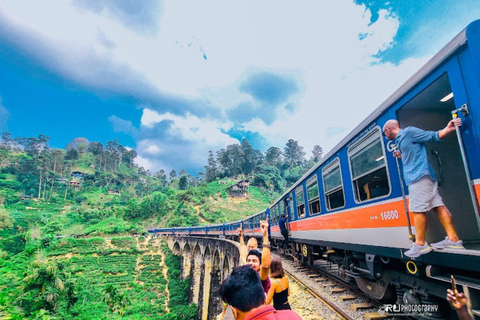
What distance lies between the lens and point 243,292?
57.7 inches

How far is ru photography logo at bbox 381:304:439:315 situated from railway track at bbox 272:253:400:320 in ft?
0.43

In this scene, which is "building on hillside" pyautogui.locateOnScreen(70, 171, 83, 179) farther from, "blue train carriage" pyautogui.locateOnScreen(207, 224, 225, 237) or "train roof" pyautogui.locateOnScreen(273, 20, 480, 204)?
"train roof" pyautogui.locateOnScreen(273, 20, 480, 204)

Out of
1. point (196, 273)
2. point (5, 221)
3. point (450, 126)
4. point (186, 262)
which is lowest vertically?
point (196, 273)

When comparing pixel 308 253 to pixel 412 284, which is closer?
pixel 412 284

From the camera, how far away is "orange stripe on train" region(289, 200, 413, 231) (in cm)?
315

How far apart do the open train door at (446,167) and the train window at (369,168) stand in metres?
0.52

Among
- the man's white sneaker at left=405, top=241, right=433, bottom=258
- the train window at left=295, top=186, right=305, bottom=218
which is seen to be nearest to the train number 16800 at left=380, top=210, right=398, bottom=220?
the man's white sneaker at left=405, top=241, right=433, bottom=258

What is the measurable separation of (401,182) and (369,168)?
33.5 inches

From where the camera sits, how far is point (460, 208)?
2979 millimetres

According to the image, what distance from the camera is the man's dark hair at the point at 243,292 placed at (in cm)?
145

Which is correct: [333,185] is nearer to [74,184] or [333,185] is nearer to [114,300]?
[114,300]

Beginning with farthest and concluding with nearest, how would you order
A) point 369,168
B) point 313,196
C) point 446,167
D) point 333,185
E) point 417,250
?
point 313,196, point 333,185, point 369,168, point 446,167, point 417,250

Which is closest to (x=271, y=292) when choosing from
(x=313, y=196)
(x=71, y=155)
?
(x=313, y=196)

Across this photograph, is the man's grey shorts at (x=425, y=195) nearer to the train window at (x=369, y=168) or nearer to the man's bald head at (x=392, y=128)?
the man's bald head at (x=392, y=128)
